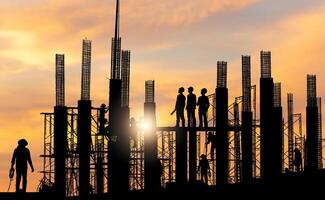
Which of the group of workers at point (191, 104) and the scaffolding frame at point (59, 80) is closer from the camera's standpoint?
the group of workers at point (191, 104)

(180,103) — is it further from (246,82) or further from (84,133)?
(246,82)

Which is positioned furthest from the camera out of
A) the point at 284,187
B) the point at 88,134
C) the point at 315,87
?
the point at 315,87

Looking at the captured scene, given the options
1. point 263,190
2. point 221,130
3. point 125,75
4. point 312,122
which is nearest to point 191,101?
point 221,130

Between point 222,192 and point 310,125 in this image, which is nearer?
point 222,192

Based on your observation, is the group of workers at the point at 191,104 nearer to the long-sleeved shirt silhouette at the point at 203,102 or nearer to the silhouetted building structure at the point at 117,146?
the long-sleeved shirt silhouette at the point at 203,102

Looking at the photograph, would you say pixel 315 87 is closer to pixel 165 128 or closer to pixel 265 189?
pixel 165 128

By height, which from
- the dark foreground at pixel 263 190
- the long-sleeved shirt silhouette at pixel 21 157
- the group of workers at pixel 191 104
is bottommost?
the dark foreground at pixel 263 190

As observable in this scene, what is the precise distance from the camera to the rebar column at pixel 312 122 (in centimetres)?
4116

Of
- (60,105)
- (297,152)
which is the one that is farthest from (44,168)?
(297,152)

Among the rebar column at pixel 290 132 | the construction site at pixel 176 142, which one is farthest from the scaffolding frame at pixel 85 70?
the rebar column at pixel 290 132

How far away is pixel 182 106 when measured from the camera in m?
35.6

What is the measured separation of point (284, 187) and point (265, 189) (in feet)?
1.65

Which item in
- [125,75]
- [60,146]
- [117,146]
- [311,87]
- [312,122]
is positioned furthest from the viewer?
[311,87]

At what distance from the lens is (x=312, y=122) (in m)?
41.1
